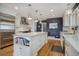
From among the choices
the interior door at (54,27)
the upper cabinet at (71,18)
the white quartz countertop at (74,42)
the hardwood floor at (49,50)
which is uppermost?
the upper cabinet at (71,18)

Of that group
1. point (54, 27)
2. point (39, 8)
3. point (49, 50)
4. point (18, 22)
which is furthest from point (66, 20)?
point (18, 22)

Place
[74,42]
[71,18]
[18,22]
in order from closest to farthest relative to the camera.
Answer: [74,42] < [18,22] < [71,18]

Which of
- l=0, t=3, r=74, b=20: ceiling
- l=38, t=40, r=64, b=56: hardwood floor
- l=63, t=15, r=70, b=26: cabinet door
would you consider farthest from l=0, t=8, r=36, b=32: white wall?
l=63, t=15, r=70, b=26: cabinet door

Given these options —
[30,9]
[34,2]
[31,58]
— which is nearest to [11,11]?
[30,9]

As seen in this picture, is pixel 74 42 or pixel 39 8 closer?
pixel 74 42

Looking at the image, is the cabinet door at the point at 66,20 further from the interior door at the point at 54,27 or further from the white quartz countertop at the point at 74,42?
the white quartz countertop at the point at 74,42

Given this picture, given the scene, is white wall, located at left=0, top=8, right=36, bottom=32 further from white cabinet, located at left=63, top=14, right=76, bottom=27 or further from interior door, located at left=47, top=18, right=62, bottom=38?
white cabinet, located at left=63, top=14, right=76, bottom=27

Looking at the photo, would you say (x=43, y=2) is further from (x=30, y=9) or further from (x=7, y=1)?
(x=7, y=1)

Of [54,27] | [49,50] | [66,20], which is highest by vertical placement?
[66,20]

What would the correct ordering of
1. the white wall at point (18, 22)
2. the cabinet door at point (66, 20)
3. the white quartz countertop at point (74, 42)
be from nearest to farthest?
the white quartz countertop at point (74, 42), the white wall at point (18, 22), the cabinet door at point (66, 20)

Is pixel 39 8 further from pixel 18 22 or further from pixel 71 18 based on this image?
pixel 71 18

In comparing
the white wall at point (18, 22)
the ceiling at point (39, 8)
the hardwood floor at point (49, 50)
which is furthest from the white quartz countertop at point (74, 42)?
the white wall at point (18, 22)

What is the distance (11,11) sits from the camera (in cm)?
153

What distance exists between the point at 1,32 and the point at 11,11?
40cm
